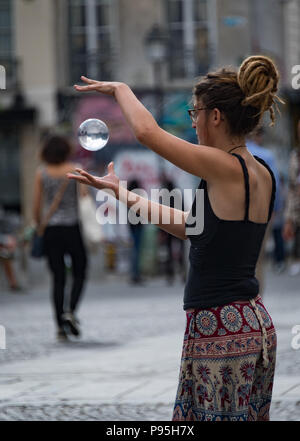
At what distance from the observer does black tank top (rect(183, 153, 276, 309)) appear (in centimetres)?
335

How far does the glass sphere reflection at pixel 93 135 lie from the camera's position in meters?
3.56

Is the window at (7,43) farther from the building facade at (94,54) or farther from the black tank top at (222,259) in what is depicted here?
the black tank top at (222,259)

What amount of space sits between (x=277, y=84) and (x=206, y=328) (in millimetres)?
813

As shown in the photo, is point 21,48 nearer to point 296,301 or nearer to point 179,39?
point 179,39

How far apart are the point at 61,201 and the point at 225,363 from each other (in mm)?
6241

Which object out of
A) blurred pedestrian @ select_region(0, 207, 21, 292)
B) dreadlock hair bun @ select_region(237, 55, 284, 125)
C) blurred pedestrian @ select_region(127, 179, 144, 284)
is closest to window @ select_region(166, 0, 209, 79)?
blurred pedestrian @ select_region(127, 179, 144, 284)

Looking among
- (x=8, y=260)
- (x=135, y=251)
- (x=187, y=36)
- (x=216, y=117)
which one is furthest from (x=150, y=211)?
(x=187, y=36)

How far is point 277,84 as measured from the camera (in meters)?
3.49

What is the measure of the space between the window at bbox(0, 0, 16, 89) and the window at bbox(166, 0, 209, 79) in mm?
4029

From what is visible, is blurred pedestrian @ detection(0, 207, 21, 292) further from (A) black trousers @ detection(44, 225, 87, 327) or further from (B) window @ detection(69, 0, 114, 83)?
(B) window @ detection(69, 0, 114, 83)

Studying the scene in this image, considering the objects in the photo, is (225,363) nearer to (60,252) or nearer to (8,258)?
(60,252)

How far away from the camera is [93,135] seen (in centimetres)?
358

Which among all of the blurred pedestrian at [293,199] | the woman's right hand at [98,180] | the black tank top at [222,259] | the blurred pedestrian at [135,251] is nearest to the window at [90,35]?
the blurred pedestrian at [135,251]
